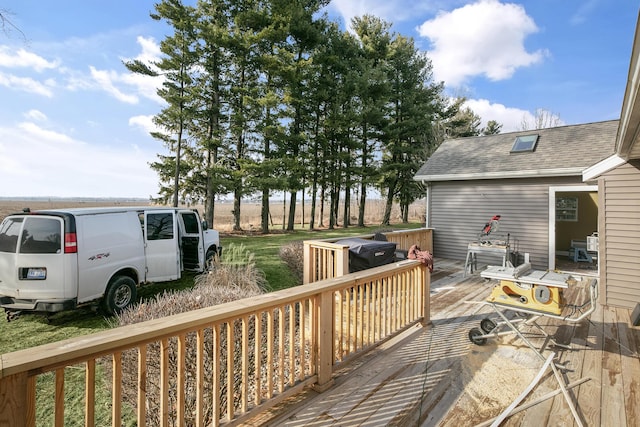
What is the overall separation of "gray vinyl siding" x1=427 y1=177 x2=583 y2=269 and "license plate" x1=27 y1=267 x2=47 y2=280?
8.61m

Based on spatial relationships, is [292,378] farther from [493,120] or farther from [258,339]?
[493,120]

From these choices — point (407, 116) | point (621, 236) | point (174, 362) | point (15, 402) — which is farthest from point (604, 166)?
point (407, 116)

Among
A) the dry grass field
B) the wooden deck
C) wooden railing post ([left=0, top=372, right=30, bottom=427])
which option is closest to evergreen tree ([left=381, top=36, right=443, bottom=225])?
the dry grass field

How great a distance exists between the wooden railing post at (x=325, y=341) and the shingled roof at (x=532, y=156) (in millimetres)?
7094

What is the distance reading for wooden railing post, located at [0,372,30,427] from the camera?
3.58 feet

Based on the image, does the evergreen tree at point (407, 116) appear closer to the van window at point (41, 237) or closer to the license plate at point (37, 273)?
the van window at point (41, 237)

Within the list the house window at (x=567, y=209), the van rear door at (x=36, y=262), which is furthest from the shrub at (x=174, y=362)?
the house window at (x=567, y=209)

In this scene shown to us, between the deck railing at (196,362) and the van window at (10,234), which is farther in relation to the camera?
the van window at (10,234)

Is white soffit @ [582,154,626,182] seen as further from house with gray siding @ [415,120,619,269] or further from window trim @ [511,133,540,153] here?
window trim @ [511,133,540,153]

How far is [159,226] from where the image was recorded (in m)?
5.34

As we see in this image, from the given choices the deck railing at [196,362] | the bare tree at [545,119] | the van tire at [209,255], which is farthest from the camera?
the bare tree at [545,119]

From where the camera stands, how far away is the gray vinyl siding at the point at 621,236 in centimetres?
466

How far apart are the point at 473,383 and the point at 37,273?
505 cm

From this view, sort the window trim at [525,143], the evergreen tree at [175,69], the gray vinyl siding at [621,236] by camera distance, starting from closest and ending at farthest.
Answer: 1. the gray vinyl siding at [621,236]
2. the window trim at [525,143]
3. the evergreen tree at [175,69]
